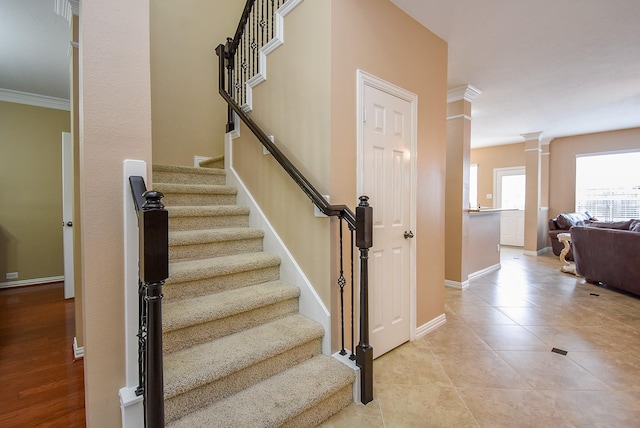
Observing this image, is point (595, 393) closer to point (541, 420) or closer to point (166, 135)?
point (541, 420)

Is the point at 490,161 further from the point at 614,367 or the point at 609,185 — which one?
the point at 614,367

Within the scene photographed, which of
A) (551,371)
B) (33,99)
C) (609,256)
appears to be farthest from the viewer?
(33,99)

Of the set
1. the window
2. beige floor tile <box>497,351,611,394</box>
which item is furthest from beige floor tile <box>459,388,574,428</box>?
the window

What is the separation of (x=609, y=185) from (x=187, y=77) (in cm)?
857

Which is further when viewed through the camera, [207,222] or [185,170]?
[185,170]

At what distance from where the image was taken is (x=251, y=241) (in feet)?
7.96

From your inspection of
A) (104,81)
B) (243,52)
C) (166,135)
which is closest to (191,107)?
(166,135)

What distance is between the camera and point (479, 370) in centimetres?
213

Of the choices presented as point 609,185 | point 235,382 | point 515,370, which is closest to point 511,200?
point 609,185

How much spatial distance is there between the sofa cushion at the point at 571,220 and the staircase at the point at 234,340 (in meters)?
6.91

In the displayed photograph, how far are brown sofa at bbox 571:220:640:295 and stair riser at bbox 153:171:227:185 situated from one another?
4.88 m

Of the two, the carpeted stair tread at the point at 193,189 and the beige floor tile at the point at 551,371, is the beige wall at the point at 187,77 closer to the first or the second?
the carpeted stair tread at the point at 193,189

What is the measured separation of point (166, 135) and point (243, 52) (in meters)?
1.32

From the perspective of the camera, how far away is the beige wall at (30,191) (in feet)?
14.4
